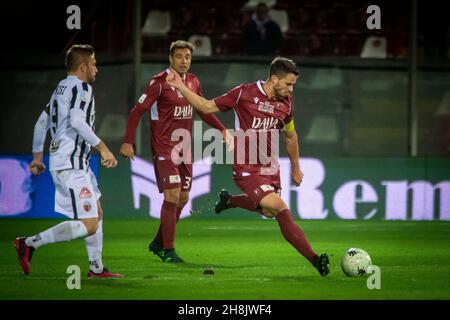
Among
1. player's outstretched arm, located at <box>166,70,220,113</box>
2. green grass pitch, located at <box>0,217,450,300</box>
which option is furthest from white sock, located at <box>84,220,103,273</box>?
player's outstretched arm, located at <box>166,70,220,113</box>

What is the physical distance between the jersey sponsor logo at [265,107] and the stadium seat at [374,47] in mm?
9856

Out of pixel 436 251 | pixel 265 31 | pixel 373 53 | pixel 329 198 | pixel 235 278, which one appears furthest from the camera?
pixel 373 53

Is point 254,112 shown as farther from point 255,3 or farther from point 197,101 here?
point 255,3

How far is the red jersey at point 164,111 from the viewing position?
11.6 meters

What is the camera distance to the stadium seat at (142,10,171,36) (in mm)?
19984

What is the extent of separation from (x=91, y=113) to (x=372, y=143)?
27.7ft

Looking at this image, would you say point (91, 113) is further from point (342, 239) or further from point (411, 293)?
point (342, 239)

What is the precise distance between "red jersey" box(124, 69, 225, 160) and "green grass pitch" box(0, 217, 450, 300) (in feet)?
3.96

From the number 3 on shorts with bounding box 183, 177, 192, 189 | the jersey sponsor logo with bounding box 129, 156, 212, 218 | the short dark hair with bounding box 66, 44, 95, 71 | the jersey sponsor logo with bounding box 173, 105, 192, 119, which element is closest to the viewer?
the short dark hair with bounding box 66, 44, 95, 71

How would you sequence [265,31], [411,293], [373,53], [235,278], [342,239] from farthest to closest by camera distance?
[373,53], [265,31], [342,239], [235,278], [411,293]

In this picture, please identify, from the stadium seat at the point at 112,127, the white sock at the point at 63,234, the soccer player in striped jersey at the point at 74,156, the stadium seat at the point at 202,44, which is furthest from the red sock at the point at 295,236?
the stadium seat at the point at 202,44

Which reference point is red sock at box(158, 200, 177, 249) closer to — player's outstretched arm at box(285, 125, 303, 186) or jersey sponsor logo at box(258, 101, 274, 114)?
player's outstretched arm at box(285, 125, 303, 186)

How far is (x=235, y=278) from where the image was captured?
9.80 metres

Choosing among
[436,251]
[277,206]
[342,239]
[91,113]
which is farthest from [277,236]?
[91,113]
